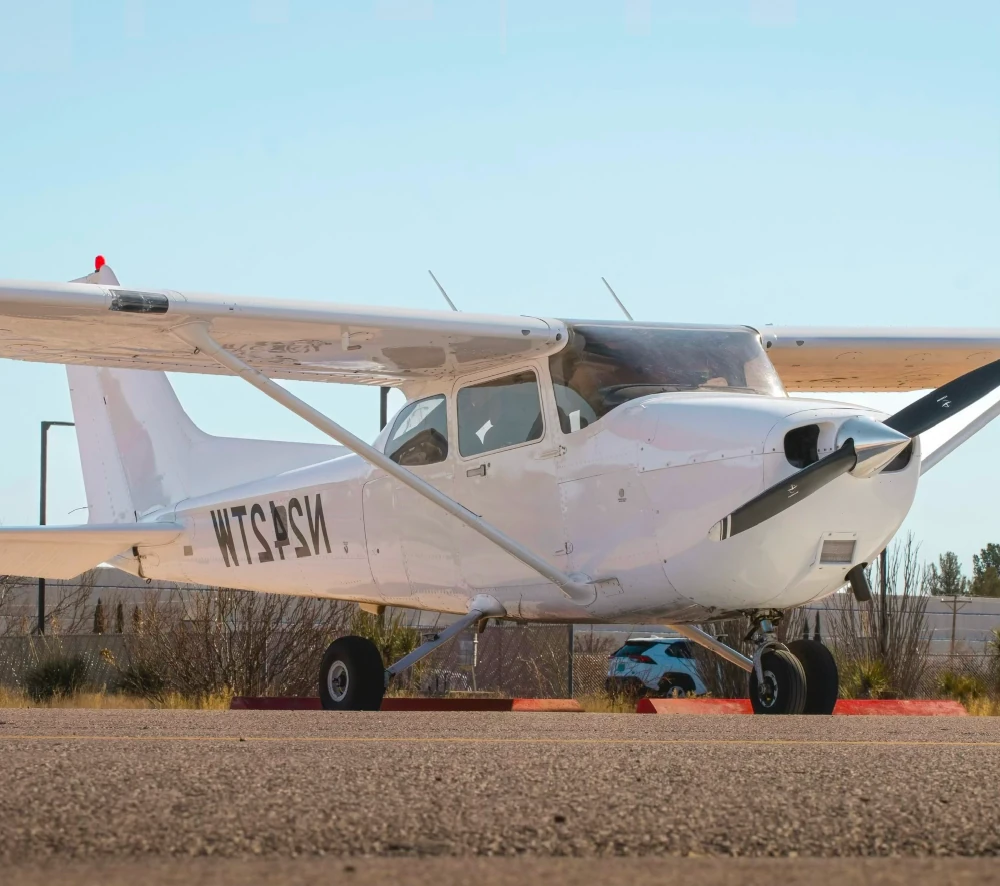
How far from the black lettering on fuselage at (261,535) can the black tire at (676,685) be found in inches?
375

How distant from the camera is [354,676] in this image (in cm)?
1065

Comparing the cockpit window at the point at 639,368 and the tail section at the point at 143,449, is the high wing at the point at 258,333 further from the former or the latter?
the tail section at the point at 143,449

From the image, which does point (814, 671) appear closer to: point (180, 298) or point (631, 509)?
point (631, 509)

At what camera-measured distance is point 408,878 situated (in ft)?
8.52

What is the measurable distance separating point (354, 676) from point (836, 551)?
3887mm

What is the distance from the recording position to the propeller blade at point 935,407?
8.57m

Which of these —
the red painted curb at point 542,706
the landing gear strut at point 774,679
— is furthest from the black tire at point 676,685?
the landing gear strut at point 774,679

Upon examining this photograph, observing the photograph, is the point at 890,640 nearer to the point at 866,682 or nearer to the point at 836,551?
the point at 866,682

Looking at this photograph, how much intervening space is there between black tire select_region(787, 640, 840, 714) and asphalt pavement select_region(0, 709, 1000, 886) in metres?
3.58

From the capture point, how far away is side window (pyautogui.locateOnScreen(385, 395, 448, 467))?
35.7 ft

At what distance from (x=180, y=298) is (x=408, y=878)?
7.26 meters

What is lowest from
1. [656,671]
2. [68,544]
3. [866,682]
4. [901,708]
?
[656,671]

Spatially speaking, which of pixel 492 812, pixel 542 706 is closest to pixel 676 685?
pixel 542 706

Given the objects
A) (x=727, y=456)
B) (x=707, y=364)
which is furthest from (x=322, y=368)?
(x=727, y=456)
